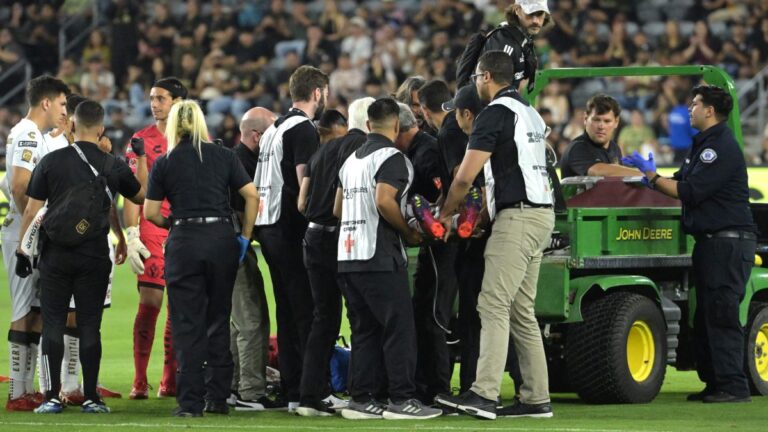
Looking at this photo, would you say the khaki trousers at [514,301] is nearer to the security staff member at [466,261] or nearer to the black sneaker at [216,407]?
the security staff member at [466,261]

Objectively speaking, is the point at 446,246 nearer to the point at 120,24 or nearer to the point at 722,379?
the point at 722,379

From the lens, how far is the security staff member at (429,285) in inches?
368

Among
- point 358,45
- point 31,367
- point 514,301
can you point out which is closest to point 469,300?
point 514,301

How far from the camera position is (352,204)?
8891 mm

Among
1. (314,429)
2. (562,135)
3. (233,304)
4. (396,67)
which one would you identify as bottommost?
(314,429)

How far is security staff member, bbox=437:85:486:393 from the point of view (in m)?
9.16

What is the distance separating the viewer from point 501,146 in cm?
884

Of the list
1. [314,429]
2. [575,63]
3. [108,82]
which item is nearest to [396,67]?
[575,63]

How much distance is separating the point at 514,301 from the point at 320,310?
121 cm

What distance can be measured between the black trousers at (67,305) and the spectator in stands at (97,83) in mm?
18345

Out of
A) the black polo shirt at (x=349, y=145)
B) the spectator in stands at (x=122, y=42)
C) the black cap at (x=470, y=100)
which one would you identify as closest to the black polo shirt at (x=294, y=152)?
the black polo shirt at (x=349, y=145)

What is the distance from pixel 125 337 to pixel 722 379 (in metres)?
6.56

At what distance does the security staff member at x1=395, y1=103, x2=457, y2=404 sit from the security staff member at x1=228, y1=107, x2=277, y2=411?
107 cm

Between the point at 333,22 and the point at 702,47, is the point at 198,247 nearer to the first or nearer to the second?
the point at 702,47
